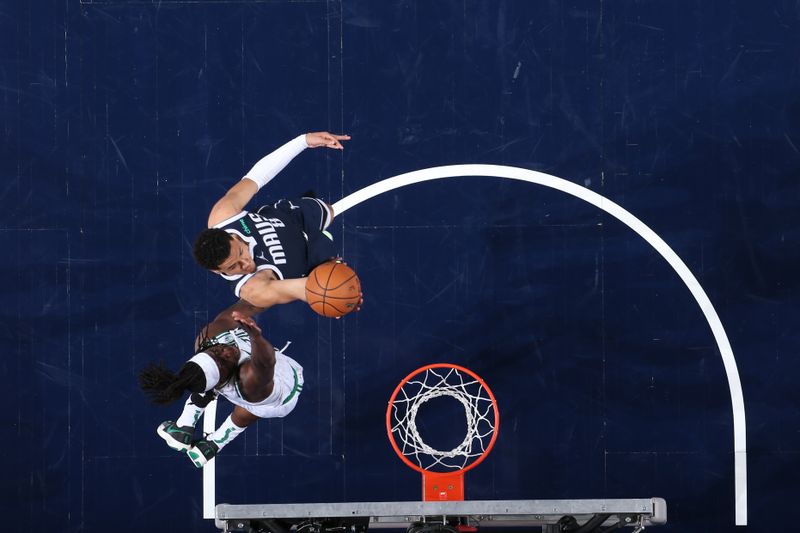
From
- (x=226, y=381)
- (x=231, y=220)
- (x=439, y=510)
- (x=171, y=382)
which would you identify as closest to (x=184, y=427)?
(x=226, y=381)

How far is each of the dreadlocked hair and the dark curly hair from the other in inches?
35.8

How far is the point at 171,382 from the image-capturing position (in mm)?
7543

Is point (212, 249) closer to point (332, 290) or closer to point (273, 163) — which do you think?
point (332, 290)

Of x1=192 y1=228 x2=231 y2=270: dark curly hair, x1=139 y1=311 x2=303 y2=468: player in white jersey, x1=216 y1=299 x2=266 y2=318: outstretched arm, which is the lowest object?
x1=139 y1=311 x2=303 y2=468: player in white jersey

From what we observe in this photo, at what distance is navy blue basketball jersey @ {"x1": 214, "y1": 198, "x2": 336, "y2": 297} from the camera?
28.5 feet

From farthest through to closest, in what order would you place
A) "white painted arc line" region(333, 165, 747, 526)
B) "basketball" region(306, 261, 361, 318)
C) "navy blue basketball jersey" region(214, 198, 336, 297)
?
"white painted arc line" region(333, 165, 747, 526), "navy blue basketball jersey" region(214, 198, 336, 297), "basketball" region(306, 261, 361, 318)

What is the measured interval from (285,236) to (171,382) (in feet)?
6.33

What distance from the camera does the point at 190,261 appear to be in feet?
34.4

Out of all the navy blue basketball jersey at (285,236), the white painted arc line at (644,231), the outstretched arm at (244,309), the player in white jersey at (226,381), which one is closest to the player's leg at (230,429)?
the player in white jersey at (226,381)

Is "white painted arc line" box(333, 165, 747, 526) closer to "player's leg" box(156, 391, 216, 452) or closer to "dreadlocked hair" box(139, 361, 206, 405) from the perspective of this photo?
"player's leg" box(156, 391, 216, 452)

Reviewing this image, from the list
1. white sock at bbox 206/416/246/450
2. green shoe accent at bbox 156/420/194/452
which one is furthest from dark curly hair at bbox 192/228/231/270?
white sock at bbox 206/416/246/450

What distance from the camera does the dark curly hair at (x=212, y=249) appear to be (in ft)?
26.3

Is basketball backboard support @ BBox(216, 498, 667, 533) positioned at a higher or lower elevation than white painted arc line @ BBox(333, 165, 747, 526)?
lower

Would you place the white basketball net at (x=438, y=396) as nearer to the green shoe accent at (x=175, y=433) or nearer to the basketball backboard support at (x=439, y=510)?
the basketball backboard support at (x=439, y=510)
